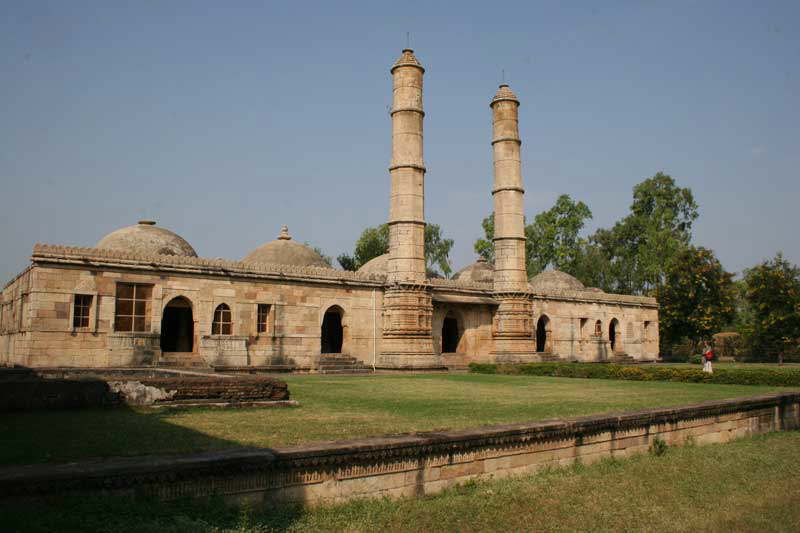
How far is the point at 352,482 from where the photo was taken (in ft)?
18.9

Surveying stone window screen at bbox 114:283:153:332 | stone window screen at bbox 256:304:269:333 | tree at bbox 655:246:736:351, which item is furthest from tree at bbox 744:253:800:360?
stone window screen at bbox 114:283:153:332

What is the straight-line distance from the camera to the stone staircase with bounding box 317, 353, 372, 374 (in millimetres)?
19844

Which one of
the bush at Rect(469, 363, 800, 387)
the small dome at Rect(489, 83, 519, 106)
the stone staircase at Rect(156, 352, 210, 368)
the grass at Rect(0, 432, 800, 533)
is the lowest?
the grass at Rect(0, 432, 800, 533)

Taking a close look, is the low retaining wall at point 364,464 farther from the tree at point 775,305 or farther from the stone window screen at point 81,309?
the tree at point 775,305

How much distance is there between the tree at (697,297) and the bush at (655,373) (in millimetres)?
18458

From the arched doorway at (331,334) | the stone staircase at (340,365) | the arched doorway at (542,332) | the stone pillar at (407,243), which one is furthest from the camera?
the arched doorway at (542,332)

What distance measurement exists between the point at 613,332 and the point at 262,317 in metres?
18.4

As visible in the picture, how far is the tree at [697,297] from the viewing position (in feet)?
117

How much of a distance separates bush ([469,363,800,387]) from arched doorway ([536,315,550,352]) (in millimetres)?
6242

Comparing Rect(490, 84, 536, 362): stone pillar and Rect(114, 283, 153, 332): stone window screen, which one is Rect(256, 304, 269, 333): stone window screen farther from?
Rect(490, 84, 536, 362): stone pillar

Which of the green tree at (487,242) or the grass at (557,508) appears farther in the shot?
the green tree at (487,242)

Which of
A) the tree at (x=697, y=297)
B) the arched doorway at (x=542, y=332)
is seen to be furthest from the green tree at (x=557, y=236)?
the arched doorway at (x=542, y=332)

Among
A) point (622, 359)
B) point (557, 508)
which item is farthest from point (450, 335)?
point (557, 508)

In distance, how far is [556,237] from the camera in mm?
47531
